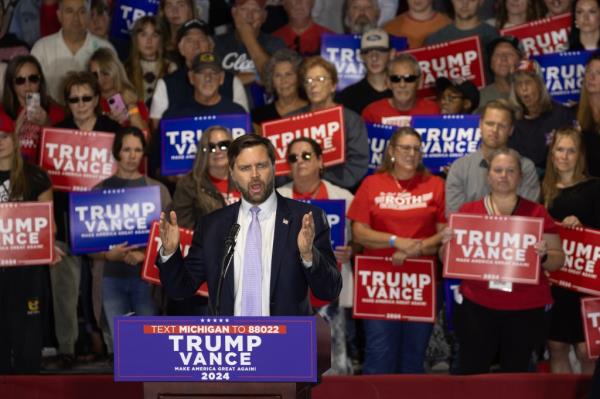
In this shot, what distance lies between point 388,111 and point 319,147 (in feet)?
3.39

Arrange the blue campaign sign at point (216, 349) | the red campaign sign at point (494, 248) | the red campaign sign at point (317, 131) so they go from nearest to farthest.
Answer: the blue campaign sign at point (216, 349)
the red campaign sign at point (494, 248)
the red campaign sign at point (317, 131)

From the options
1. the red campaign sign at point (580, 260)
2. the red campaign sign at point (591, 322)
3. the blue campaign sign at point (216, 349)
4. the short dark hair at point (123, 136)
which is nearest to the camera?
the blue campaign sign at point (216, 349)

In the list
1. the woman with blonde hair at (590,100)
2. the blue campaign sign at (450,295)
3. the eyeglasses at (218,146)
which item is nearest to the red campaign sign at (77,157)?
the eyeglasses at (218,146)

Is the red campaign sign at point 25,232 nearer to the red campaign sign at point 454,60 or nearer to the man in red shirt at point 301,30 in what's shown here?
the man in red shirt at point 301,30

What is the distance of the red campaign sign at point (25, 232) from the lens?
310 inches

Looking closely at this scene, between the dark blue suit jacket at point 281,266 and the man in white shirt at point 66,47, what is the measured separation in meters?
4.70

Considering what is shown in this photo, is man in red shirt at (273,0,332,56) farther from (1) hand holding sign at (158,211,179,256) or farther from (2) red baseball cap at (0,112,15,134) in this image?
(1) hand holding sign at (158,211,179,256)

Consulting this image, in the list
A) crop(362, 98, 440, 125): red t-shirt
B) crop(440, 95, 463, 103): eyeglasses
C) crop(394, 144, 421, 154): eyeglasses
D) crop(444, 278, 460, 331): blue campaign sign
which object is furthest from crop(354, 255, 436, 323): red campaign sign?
crop(440, 95, 463, 103): eyeglasses

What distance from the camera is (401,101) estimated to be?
29.5ft

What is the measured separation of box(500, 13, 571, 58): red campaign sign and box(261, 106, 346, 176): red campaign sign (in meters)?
2.08

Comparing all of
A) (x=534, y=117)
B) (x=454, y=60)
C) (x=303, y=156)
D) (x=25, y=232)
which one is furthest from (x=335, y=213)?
(x=454, y=60)

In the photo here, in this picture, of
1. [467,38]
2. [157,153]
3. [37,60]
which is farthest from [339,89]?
[37,60]

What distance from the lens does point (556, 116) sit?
887 centimetres

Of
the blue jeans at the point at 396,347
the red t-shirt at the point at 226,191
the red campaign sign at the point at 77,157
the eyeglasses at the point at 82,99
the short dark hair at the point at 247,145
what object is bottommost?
the blue jeans at the point at 396,347
